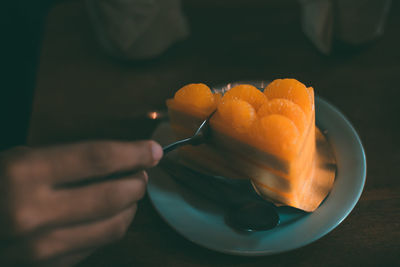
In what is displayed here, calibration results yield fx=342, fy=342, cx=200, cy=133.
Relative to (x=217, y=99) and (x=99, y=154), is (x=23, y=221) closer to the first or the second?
(x=99, y=154)

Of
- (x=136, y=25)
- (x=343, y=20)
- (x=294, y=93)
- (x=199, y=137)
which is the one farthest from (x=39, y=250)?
(x=343, y=20)

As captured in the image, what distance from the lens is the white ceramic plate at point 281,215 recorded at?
0.55 metres

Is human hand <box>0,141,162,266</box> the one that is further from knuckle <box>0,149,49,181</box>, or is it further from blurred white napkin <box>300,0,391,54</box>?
blurred white napkin <box>300,0,391,54</box>

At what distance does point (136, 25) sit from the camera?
0.83 m

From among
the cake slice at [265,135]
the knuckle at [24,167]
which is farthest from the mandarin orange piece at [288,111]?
the knuckle at [24,167]

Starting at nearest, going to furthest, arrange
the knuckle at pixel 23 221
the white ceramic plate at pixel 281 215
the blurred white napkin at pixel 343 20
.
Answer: the knuckle at pixel 23 221
the white ceramic plate at pixel 281 215
the blurred white napkin at pixel 343 20

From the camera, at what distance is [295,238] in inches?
21.7

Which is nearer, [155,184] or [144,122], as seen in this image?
[155,184]

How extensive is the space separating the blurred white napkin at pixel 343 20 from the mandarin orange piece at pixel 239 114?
41 cm

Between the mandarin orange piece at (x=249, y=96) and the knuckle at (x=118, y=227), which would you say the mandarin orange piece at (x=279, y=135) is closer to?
the mandarin orange piece at (x=249, y=96)

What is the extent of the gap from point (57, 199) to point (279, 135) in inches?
13.5

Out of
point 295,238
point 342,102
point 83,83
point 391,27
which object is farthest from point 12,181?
point 391,27

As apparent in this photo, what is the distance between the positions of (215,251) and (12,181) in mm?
336

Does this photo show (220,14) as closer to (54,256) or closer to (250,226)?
(250,226)
